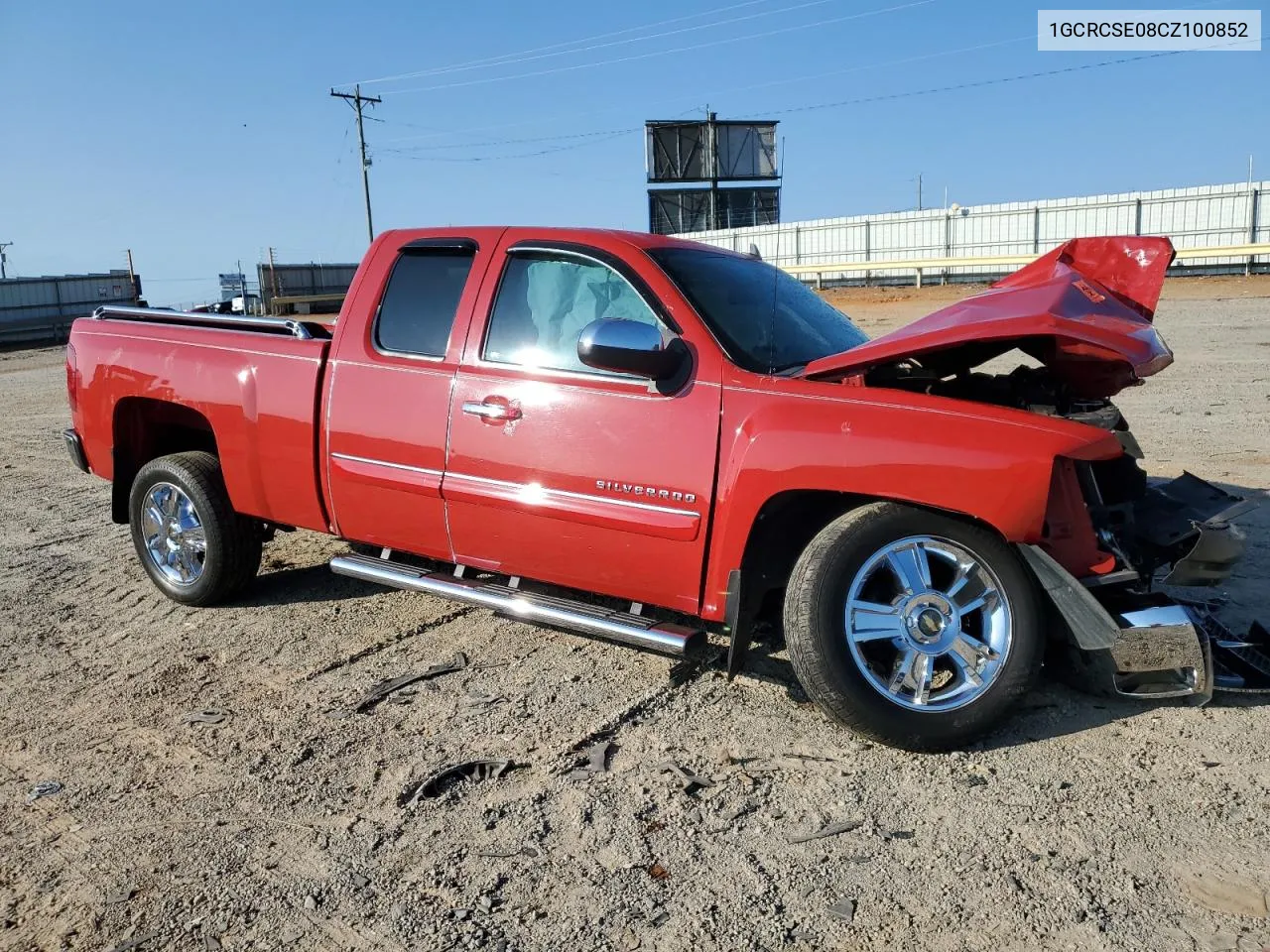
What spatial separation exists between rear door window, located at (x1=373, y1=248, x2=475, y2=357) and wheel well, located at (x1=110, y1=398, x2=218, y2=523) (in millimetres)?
1384

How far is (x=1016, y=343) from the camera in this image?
3.72 metres

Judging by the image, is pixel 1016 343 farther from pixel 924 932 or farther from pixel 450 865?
pixel 450 865

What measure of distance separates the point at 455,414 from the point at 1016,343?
2.27 meters

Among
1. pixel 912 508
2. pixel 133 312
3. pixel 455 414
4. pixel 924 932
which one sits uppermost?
pixel 133 312

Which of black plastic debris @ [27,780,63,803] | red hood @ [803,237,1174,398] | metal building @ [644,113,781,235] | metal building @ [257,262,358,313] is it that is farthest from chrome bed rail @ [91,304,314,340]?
metal building @ [644,113,781,235]

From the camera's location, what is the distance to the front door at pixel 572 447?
12.6 ft

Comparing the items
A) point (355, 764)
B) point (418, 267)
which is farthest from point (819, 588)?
point (418, 267)

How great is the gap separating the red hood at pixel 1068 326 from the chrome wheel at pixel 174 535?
3415 mm

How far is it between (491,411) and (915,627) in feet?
6.23

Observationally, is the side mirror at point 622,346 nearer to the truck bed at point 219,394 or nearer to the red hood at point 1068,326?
the red hood at point 1068,326

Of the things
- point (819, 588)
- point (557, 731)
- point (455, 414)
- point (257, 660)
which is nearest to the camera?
point (819, 588)

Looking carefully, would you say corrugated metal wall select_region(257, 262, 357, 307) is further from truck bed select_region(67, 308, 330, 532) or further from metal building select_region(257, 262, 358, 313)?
truck bed select_region(67, 308, 330, 532)

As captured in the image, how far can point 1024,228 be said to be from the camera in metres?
34.7

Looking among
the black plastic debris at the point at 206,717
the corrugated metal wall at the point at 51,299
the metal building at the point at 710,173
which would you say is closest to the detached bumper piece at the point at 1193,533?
the black plastic debris at the point at 206,717
